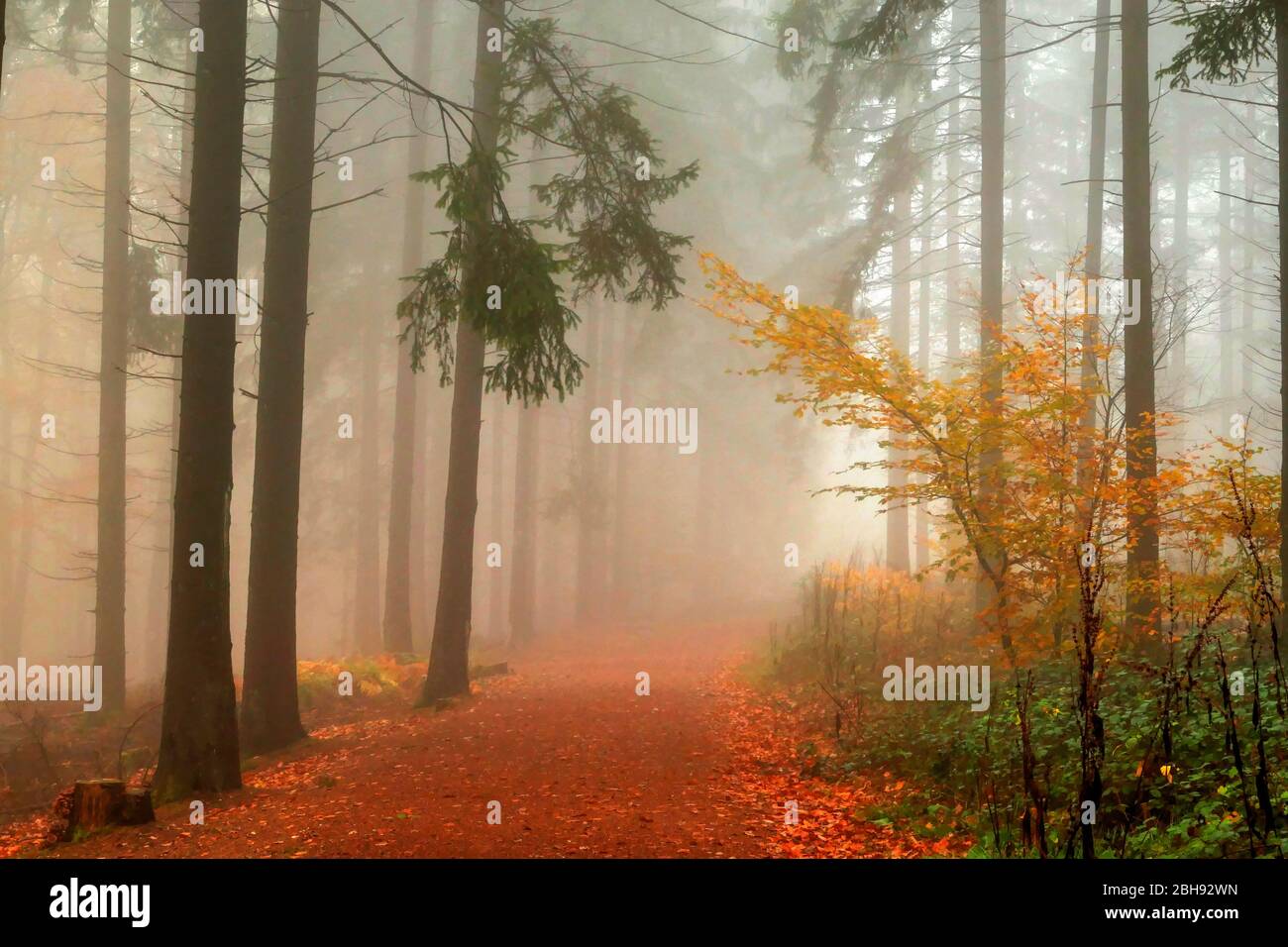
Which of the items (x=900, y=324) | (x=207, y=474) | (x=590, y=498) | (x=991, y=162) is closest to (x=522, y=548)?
(x=590, y=498)

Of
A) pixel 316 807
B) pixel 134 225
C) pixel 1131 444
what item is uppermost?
pixel 134 225

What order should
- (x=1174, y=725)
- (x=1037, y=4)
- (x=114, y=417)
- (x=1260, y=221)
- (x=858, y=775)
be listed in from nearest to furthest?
(x=1174, y=725), (x=858, y=775), (x=114, y=417), (x=1037, y=4), (x=1260, y=221)

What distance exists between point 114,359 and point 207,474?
810cm

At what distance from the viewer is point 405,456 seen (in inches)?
638

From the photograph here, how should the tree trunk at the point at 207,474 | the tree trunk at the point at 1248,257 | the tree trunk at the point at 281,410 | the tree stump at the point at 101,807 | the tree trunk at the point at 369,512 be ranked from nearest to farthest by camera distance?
the tree stump at the point at 101,807
the tree trunk at the point at 207,474
the tree trunk at the point at 281,410
the tree trunk at the point at 369,512
the tree trunk at the point at 1248,257

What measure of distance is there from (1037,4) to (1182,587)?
82.7 feet

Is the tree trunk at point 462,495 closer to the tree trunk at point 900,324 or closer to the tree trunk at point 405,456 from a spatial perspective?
the tree trunk at point 405,456

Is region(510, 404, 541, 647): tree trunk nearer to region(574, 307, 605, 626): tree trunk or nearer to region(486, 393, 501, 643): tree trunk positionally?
region(574, 307, 605, 626): tree trunk

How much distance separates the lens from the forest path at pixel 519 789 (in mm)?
5449

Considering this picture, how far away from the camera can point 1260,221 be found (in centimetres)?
2872

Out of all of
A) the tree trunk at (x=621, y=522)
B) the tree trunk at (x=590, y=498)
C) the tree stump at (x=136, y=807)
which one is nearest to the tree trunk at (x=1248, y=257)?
the tree trunk at (x=621, y=522)

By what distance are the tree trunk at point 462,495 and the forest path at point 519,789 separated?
530 mm
